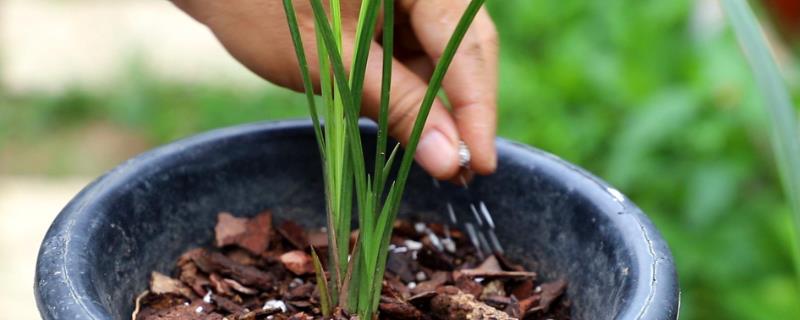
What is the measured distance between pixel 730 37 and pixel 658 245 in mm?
1103

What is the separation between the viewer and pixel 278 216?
3.41ft

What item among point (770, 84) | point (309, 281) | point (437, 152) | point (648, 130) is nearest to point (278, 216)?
point (309, 281)

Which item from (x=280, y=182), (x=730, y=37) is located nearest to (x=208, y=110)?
(x=730, y=37)

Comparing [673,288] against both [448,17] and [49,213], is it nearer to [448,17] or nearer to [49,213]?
[448,17]

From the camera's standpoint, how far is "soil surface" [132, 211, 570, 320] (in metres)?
0.87

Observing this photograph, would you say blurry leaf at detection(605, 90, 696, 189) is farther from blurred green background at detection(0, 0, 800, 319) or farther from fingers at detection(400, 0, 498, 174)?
fingers at detection(400, 0, 498, 174)

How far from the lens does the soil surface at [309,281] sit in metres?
0.87

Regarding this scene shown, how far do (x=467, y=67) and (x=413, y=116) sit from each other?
3.7 inches

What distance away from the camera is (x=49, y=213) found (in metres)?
1.97

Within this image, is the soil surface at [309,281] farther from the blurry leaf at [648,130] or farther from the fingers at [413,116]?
the blurry leaf at [648,130]

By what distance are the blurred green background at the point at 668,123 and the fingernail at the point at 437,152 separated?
0.87 m

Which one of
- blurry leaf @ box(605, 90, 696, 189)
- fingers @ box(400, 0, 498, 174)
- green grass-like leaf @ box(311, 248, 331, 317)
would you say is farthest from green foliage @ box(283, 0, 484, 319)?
blurry leaf @ box(605, 90, 696, 189)

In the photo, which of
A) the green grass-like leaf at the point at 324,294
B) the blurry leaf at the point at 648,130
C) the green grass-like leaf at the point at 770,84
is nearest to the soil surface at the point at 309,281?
the green grass-like leaf at the point at 324,294

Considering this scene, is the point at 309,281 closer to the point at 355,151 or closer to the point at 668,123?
the point at 355,151
